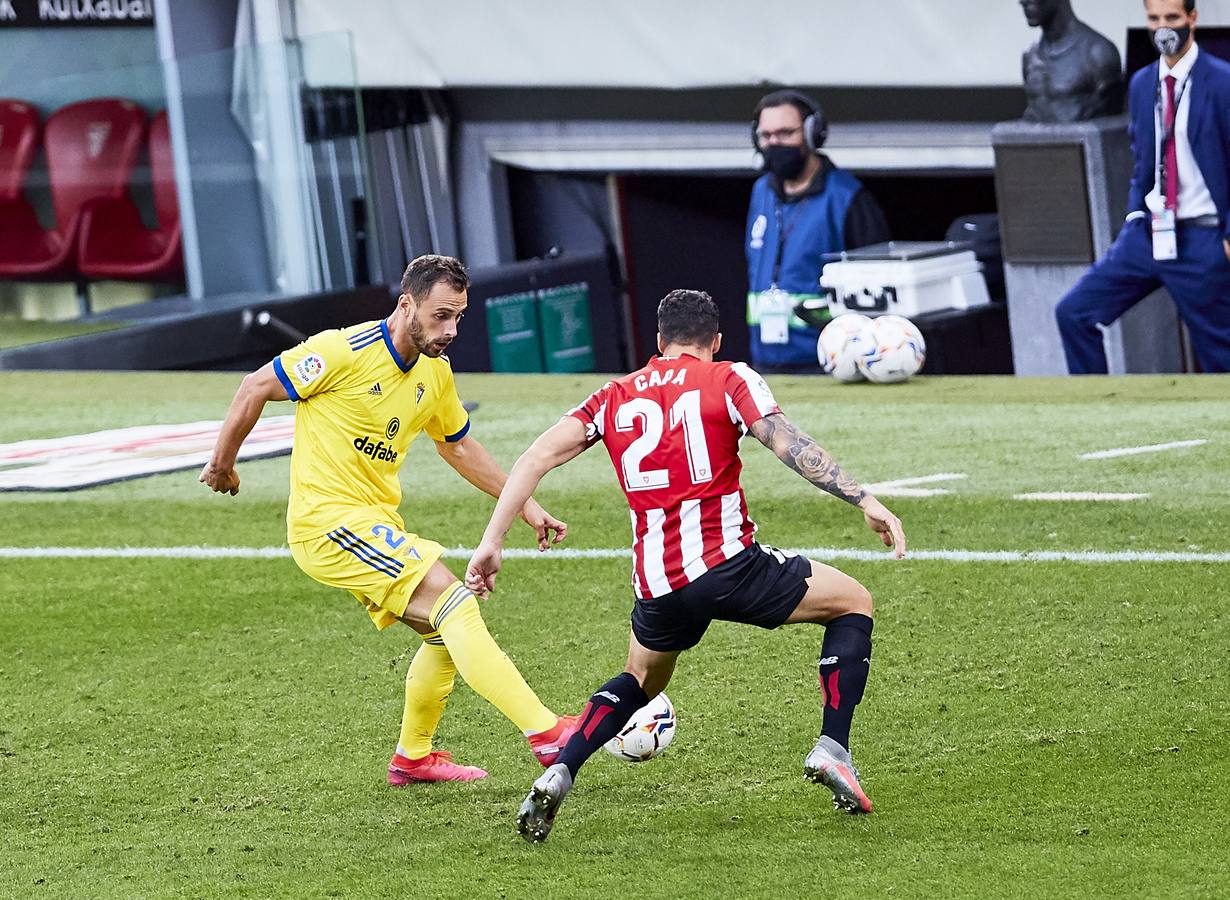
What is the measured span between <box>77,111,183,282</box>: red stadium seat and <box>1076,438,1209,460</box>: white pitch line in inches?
410

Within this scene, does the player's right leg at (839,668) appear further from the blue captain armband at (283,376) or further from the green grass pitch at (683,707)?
the blue captain armband at (283,376)

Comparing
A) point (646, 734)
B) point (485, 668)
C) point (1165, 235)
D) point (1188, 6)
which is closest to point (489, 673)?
point (485, 668)

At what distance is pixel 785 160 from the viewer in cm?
1480

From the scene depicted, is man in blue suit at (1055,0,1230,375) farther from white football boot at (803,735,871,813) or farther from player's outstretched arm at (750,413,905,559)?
white football boot at (803,735,871,813)

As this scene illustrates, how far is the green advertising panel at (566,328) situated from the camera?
19.8m

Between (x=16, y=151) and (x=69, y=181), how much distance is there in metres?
0.55

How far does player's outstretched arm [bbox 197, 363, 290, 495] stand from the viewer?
597cm

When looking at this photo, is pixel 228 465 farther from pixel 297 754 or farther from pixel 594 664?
pixel 594 664

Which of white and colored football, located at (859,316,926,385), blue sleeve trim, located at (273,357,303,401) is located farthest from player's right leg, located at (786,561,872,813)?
white and colored football, located at (859,316,926,385)

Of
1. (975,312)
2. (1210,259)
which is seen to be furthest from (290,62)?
(1210,259)

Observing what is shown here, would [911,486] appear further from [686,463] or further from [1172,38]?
[686,463]

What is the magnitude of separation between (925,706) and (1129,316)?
9260 millimetres

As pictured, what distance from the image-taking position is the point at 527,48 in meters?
19.2

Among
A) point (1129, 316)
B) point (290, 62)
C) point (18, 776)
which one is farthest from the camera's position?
point (290, 62)
